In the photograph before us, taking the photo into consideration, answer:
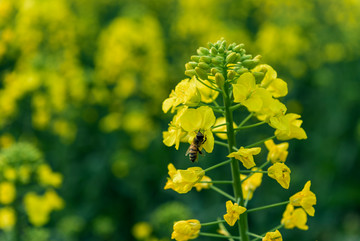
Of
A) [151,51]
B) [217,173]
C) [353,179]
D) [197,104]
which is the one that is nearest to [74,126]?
[151,51]

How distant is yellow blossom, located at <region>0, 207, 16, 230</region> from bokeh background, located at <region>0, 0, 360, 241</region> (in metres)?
1.53

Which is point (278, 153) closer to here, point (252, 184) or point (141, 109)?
point (252, 184)

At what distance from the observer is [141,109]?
22.5ft

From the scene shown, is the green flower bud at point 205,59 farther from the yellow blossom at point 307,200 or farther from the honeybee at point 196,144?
the yellow blossom at point 307,200

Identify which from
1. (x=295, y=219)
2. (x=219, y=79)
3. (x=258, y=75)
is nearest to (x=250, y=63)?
(x=258, y=75)

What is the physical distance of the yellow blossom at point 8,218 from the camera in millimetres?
3666

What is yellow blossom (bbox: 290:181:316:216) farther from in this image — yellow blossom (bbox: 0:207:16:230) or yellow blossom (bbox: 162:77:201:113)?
yellow blossom (bbox: 0:207:16:230)

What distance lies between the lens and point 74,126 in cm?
682

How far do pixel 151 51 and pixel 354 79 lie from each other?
13.1ft

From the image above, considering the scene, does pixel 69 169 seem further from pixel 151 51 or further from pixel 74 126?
pixel 151 51

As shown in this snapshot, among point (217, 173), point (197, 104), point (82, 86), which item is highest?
point (82, 86)

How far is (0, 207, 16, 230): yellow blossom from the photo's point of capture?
12.0ft

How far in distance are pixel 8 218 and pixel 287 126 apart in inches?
112

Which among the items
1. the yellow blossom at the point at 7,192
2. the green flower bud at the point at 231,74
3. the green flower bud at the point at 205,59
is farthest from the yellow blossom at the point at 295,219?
the yellow blossom at the point at 7,192
